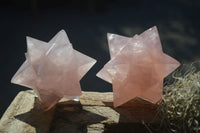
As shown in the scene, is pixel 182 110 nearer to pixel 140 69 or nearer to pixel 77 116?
pixel 140 69

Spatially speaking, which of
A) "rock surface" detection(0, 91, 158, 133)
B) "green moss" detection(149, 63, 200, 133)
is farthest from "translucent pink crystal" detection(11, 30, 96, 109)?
"green moss" detection(149, 63, 200, 133)

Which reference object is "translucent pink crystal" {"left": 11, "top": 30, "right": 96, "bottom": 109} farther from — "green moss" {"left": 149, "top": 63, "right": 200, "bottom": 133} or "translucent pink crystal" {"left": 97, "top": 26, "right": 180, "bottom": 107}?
"green moss" {"left": 149, "top": 63, "right": 200, "bottom": 133}

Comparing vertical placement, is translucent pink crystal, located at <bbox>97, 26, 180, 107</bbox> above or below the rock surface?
above

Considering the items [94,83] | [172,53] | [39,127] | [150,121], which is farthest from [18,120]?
[172,53]

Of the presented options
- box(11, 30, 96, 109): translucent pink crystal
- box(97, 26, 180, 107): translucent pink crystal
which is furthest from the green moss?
box(11, 30, 96, 109): translucent pink crystal

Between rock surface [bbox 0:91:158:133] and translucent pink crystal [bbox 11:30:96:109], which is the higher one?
translucent pink crystal [bbox 11:30:96:109]

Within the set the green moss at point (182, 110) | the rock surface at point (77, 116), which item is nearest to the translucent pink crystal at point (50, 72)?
the rock surface at point (77, 116)

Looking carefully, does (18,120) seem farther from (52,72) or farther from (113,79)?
(113,79)
